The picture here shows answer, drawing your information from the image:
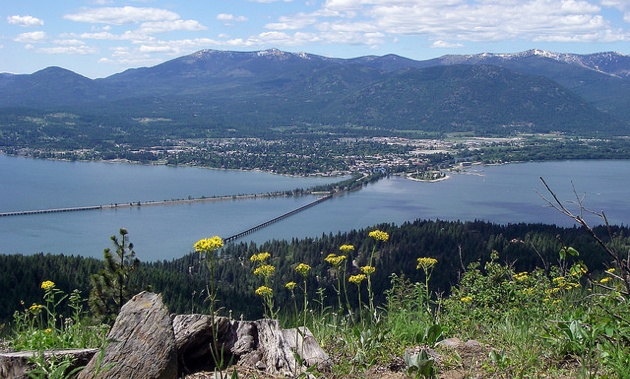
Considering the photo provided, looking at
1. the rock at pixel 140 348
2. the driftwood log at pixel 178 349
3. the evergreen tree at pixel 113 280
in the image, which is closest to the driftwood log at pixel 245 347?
the driftwood log at pixel 178 349

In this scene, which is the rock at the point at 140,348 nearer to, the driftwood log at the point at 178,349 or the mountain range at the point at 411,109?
the driftwood log at the point at 178,349

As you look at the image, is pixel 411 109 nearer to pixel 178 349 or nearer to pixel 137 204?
pixel 137 204

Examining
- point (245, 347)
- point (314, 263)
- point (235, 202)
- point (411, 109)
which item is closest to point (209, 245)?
point (245, 347)

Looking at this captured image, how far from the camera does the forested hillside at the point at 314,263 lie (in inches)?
861

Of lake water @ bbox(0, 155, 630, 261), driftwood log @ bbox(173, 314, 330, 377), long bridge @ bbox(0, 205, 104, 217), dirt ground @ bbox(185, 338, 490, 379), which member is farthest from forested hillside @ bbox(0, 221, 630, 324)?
long bridge @ bbox(0, 205, 104, 217)

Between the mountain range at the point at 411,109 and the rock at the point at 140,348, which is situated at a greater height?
the mountain range at the point at 411,109

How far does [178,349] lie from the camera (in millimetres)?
3521

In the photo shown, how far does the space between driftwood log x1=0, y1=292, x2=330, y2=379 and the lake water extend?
116 ft

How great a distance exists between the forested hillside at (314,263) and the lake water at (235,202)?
5.18 m

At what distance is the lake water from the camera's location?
1746 inches

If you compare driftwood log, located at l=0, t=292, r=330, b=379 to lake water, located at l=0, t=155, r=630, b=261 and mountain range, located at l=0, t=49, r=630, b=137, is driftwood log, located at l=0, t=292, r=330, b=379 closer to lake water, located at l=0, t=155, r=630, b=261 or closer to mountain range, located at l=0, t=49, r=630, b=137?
lake water, located at l=0, t=155, r=630, b=261

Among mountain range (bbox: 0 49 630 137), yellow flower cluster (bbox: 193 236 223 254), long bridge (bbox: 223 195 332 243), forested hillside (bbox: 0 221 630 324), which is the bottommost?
long bridge (bbox: 223 195 332 243)

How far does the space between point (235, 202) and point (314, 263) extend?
28608mm

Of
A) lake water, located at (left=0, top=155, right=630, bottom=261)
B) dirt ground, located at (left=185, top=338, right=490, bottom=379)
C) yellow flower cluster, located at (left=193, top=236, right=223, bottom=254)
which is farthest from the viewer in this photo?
lake water, located at (left=0, top=155, right=630, bottom=261)
